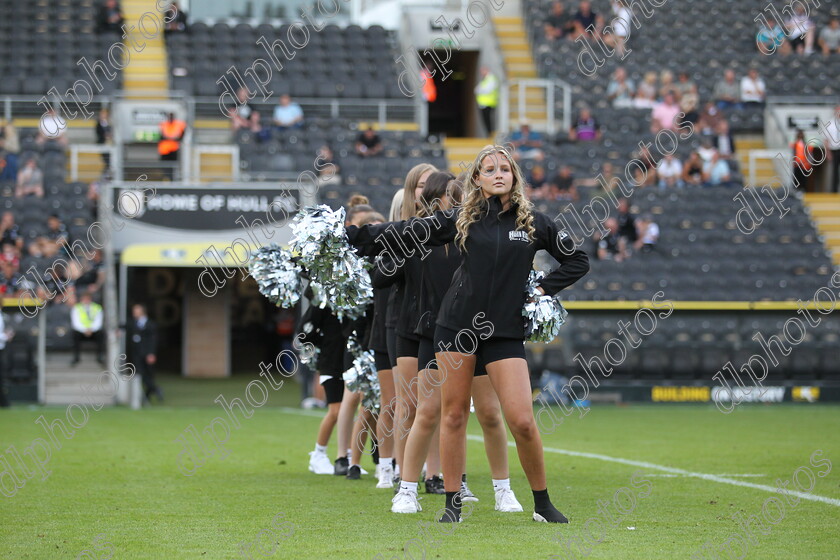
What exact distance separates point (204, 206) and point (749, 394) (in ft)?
30.1

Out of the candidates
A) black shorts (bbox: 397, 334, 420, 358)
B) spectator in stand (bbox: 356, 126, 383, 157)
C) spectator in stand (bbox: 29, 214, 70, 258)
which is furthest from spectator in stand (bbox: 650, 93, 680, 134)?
black shorts (bbox: 397, 334, 420, 358)

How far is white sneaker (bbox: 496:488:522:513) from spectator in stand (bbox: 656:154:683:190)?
1757 cm

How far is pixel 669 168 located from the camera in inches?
947

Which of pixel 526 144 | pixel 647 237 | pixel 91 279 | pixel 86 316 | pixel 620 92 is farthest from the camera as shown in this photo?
pixel 620 92

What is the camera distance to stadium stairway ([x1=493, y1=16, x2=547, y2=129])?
86.3 ft

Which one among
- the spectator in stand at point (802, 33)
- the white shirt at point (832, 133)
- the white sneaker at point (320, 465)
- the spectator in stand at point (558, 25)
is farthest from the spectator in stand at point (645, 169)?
the white sneaker at point (320, 465)

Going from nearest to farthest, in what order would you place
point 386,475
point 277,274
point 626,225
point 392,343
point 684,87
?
point 392,343 < point 277,274 < point 386,475 < point 626,225 < point 684,87

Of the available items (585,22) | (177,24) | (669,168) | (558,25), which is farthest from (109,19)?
(669,168)

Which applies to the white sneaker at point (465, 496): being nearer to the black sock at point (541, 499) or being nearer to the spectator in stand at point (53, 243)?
the black sock at point (541, 499)

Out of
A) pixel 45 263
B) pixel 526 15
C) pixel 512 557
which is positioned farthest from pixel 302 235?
pixel 526 15

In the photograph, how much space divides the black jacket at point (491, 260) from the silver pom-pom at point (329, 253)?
0.79ft

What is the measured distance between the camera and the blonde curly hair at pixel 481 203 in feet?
21.0

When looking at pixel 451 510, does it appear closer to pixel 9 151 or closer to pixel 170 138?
pixel 170 138

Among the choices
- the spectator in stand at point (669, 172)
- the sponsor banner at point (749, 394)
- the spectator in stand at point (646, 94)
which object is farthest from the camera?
the spectator in stand at point (646, 94)
